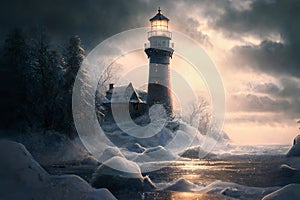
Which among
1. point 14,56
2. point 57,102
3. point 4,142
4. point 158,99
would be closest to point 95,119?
point 57,102

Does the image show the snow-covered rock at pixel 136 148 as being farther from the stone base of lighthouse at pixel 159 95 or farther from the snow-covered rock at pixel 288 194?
the snow-covered rock at pixel 288 194

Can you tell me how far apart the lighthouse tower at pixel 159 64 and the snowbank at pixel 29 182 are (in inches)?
1746

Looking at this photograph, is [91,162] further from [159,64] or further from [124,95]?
[124,95]

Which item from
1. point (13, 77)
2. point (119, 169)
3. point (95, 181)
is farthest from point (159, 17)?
point (95, 181)

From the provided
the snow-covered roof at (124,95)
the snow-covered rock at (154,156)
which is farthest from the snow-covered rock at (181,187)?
the snow-covered roof at (124,95)

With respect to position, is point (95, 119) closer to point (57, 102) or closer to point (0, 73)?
point (57, 102)

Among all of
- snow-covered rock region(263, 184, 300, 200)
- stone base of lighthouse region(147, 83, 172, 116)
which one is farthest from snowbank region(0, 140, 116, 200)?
stone base of lighthouse region(147, 83, 172, 116)

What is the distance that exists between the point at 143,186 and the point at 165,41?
136ft

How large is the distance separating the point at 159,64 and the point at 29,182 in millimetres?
46567

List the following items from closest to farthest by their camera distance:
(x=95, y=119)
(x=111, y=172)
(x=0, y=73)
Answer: (x=111, y=172), (x=0, y=73), (x=95, y=119)

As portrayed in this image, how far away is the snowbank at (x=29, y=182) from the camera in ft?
33.5

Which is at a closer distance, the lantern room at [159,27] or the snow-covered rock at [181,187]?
the snow-covered rock at [181,187]

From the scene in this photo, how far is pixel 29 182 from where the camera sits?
10.5 m

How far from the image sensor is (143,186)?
56.3 ft
